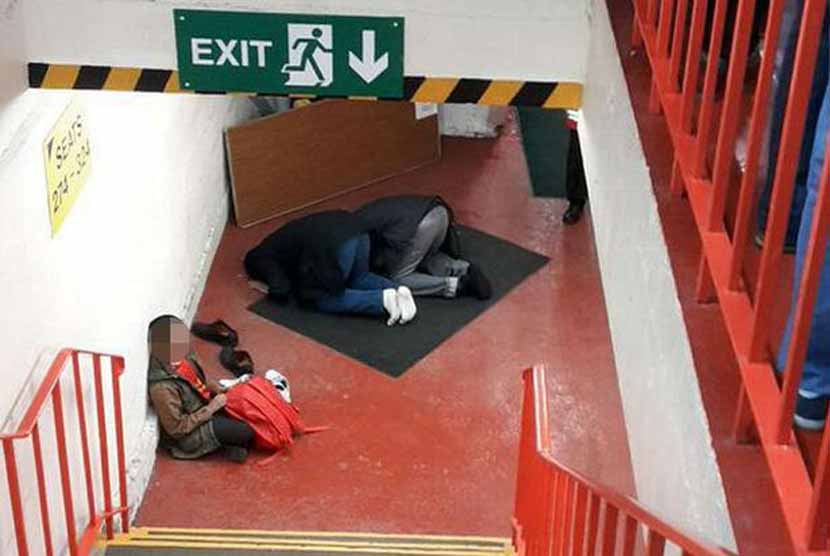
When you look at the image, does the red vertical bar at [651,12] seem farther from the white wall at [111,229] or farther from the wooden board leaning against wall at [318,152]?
the wooden board leaning against wall at [318,152]

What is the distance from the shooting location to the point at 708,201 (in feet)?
8.46

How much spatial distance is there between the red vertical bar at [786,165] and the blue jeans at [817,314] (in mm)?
45

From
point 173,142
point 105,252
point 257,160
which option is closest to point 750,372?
point 105,252

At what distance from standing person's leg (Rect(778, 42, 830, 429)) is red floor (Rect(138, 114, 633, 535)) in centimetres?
509

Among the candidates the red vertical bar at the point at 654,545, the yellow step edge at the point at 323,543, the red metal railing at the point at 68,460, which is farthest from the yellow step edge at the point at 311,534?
the red vertical bar at the point at 654,545

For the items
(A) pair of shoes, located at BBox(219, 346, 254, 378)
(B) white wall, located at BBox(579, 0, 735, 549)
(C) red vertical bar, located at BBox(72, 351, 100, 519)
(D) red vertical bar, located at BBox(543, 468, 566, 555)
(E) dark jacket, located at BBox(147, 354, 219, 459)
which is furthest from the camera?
(A) pair of shoes, located at BBox(219, 346, 254, 378)

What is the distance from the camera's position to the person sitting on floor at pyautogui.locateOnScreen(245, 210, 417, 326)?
29.7 feet

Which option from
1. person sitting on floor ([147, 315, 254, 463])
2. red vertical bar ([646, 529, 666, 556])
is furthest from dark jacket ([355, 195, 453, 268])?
red vertical bar ([646, 529, 666, 556])

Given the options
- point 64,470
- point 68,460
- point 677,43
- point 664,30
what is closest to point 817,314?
point 677,43

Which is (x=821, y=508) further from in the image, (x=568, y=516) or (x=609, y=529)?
(x=568, y=516)

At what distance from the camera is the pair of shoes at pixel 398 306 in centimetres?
902

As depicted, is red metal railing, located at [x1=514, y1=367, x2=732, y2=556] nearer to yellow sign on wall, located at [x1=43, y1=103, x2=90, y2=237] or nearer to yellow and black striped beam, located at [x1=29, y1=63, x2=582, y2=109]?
yellow and black striped beam, located at [x1=29, y1=63, x2=582, y2=109]

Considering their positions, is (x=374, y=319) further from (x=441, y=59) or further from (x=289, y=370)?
(x=441, y=59)

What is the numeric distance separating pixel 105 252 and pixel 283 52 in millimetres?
2359
